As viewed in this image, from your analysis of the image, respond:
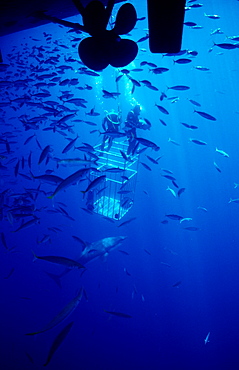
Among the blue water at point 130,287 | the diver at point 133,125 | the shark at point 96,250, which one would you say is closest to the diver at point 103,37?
the diver at point 133,125

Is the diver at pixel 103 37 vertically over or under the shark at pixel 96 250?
over

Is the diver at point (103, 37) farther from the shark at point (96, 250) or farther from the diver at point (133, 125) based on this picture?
the shark at point (96, 250)

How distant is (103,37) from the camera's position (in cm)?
209

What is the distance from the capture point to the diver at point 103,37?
2.02m

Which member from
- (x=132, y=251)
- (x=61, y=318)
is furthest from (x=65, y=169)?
(x=61, y=318)

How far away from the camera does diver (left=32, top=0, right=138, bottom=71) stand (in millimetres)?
2016

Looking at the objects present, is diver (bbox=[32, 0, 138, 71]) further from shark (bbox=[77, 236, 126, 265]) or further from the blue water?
shark (bbox=[77, 236, 126, 265])

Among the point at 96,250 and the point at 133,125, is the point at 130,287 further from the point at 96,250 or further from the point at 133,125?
the point at 133,125

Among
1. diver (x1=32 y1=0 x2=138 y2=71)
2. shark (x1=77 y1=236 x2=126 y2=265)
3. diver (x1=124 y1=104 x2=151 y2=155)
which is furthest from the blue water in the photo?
diver (x1=32 y1=0 x2=138 y2=71)

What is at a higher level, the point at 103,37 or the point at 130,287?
the point at 103,37

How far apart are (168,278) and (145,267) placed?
0.77 meters

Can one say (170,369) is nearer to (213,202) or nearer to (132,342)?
(132,342)

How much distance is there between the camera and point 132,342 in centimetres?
533

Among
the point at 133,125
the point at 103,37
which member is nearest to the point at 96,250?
the point at 133,125
